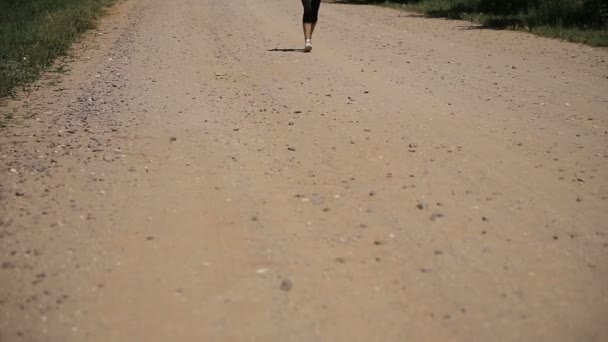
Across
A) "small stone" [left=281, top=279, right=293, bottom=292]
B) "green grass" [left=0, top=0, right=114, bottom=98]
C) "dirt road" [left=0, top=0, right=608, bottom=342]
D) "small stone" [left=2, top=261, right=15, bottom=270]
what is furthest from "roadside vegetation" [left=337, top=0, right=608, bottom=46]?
"small stone" [left=2, top=261, right=15, bottom=270]

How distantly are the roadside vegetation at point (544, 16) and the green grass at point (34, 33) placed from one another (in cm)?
907

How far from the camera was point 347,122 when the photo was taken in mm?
5566

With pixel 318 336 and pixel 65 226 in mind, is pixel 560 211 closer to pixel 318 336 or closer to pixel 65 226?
pixel 318 336

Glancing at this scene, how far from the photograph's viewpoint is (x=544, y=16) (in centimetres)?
1221

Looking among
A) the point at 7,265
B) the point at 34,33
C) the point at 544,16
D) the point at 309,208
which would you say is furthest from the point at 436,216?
the point at 544,16

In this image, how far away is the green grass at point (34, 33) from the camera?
799 centimetres

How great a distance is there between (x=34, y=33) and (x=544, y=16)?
10.4 metres

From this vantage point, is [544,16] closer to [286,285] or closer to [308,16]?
[308,16]

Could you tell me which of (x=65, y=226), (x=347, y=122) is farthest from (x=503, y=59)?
(x=65, y=226)

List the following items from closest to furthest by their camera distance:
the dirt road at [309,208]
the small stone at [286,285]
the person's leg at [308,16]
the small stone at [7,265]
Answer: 1. the dirt road at [309,208]
2. the small stone at [286,285]
3. the small stone at [7,265]
4. the person's leg at [308,16]

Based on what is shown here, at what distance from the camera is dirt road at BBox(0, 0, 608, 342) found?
2695mm

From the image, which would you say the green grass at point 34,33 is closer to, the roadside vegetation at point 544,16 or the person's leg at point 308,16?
the person's leg at point 308,16

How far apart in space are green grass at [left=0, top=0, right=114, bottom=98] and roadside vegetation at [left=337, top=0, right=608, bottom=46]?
907 cm

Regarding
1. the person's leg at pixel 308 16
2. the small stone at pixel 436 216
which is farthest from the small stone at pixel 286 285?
the person's leg at pixel 308 16
